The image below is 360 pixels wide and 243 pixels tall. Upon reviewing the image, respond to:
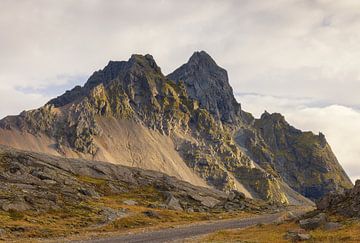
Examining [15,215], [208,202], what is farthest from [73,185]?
[208,202]

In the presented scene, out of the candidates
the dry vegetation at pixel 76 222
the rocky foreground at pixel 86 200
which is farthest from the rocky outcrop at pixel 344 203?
the rocky foreground at pixel 86 200

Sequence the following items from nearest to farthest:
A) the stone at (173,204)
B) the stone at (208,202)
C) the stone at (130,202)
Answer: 1. the stone at (130,202)
2. the stone at (173,204)
3. the stone at (208,202)

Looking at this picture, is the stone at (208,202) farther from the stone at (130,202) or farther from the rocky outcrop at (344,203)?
the rocky outcrop at (344,203)

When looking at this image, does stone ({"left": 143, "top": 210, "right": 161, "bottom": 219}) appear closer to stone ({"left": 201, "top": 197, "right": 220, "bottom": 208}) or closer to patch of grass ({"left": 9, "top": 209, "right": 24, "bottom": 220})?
patch of grass ({"left": 9, "top": 209, "right": 24, "bottom": 220})

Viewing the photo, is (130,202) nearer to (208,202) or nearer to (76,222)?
(208,202)

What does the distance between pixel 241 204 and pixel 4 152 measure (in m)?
84.6

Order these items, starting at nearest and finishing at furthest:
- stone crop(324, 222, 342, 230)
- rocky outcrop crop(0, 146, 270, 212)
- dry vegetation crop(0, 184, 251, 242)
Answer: stone crop(324, 222, 342, 230), dry vegetation crop(0, 184, 251, 242), rocky outcrop crop(0, 146, 270, 212)

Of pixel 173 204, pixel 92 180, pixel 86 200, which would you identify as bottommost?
pixel 173 204

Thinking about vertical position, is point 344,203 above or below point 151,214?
above

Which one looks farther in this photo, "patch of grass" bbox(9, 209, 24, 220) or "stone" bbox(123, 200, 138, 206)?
"stone" bbox(123, 200, 138, 206)

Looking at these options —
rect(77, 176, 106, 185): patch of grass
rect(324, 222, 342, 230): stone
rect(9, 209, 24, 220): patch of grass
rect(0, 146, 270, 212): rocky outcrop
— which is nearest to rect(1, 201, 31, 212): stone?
rect(0, 146, 270, 212): rocky outcrop

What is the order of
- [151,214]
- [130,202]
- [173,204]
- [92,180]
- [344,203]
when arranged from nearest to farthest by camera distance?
[344,203] < [151,214] < [130,202] < [173,204] < [92,180]

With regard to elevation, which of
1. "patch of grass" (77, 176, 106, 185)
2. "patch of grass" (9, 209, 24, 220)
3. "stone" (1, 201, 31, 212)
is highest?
"patch of grass" (77, 176, 106, 185)

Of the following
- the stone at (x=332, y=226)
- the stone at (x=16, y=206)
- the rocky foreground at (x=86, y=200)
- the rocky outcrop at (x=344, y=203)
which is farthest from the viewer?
the stone at (x=16, y=206)
